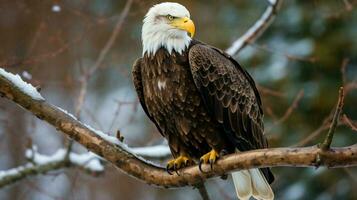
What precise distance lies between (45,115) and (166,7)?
1.44 metres

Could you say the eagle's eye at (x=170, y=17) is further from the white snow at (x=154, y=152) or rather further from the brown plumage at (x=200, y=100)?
the white snow at (x=154, y=152)

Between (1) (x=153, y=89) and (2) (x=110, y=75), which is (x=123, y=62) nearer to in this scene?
(2) (x=110, y=75)

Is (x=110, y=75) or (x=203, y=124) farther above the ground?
(x=110, y=75)

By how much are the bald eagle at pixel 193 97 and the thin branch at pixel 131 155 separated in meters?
0.42

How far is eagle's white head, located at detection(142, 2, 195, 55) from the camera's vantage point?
6.11m

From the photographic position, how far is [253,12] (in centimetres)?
1293

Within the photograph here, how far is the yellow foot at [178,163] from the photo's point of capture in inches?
224

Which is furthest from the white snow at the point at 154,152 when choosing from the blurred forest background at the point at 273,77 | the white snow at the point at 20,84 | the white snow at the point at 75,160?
the blurred forest background at the point at 273,77

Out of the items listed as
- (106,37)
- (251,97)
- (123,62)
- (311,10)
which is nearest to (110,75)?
(106,37)

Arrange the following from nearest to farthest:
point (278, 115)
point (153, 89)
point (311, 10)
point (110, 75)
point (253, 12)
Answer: point (153, 89), point (278, 115), point (311, 10), point (253, 12), point (110, 75)

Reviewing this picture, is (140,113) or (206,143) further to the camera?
(140,113)

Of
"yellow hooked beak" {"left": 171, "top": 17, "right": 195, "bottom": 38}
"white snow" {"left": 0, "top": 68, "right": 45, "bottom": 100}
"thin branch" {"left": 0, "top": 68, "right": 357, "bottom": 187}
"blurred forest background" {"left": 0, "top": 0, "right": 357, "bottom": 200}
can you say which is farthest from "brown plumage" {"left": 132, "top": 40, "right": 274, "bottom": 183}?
"blurred forest background" {"left": 0, "top": 0, "right": 357, "bottom": 200}

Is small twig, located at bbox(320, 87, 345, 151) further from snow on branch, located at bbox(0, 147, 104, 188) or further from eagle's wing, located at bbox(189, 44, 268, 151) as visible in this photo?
snow on branch, located at bbox(0, 147, 104, 188)

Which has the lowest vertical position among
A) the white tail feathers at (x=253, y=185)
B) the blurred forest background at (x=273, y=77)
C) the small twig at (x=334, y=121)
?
the small twig at (x=334, y=121)
